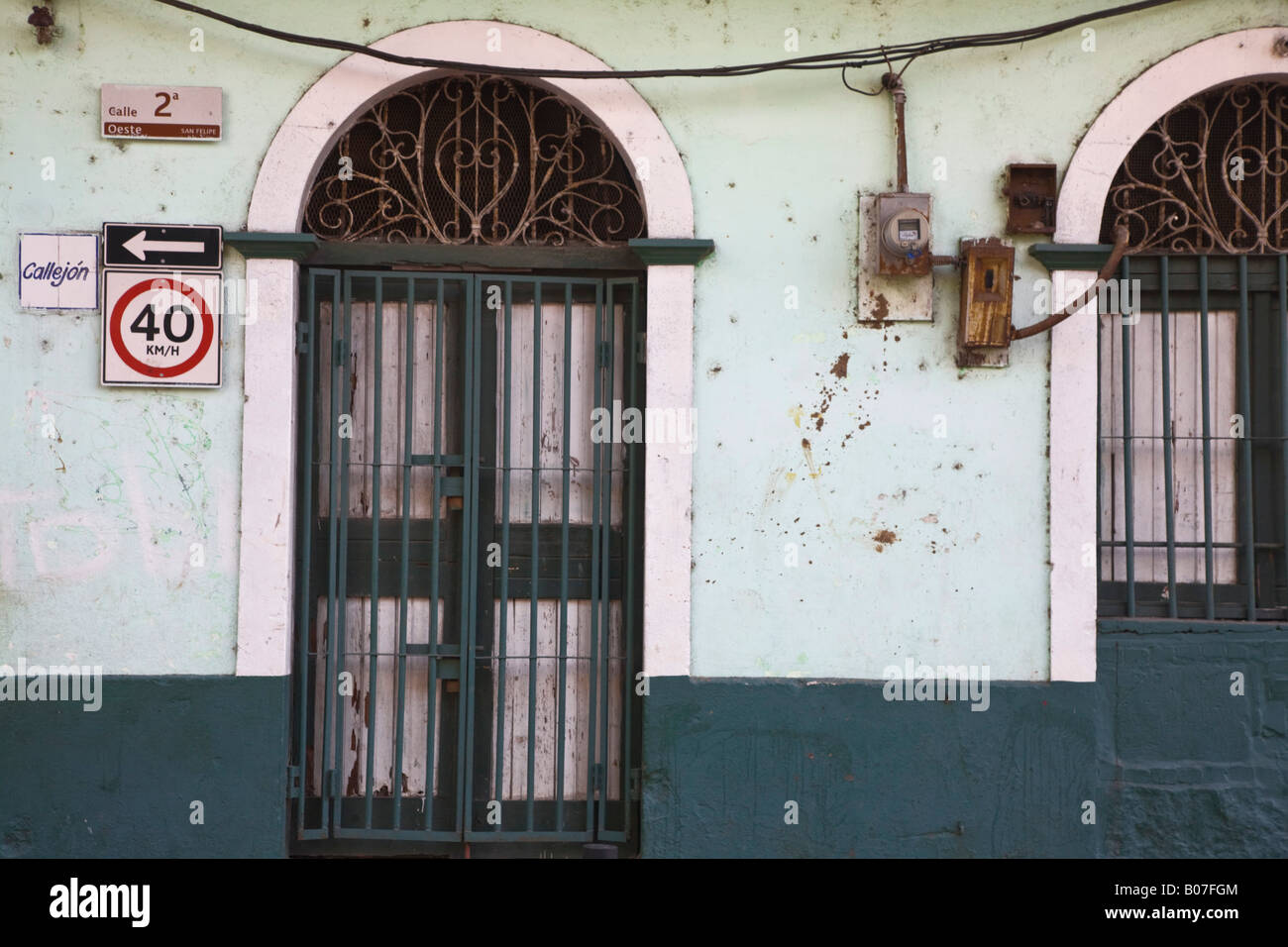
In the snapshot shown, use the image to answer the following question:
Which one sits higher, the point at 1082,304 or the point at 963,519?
the point at 1082,304

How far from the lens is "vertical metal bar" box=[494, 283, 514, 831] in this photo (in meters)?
4.73

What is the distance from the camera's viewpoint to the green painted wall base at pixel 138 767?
4.50 metres

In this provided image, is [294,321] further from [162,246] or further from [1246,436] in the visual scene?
[1246,436]

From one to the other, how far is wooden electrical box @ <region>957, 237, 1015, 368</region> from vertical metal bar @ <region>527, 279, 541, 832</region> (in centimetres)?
181

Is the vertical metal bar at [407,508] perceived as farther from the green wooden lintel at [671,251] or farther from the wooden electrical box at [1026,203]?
the wooden electrical box at [1026,203]

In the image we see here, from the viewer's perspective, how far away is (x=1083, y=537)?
4625 mm

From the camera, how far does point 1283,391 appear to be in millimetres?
4766

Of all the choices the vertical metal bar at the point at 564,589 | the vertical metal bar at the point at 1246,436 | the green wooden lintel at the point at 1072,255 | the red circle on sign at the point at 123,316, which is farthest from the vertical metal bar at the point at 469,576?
the vertical metal bar at the point at 1246,436

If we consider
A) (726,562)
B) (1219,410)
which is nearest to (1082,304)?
(1219,410)

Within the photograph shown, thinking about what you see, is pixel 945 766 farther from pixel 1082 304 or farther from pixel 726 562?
pixel 1082 304

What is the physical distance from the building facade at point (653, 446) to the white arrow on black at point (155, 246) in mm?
44

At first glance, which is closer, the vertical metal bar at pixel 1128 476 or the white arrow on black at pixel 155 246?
the white arrow on black at pixel 155 246

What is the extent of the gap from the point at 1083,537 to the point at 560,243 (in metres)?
2.56

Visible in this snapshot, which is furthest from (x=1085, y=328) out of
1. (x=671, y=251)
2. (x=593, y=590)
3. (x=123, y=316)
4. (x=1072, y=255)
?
(x=123, y=316)
